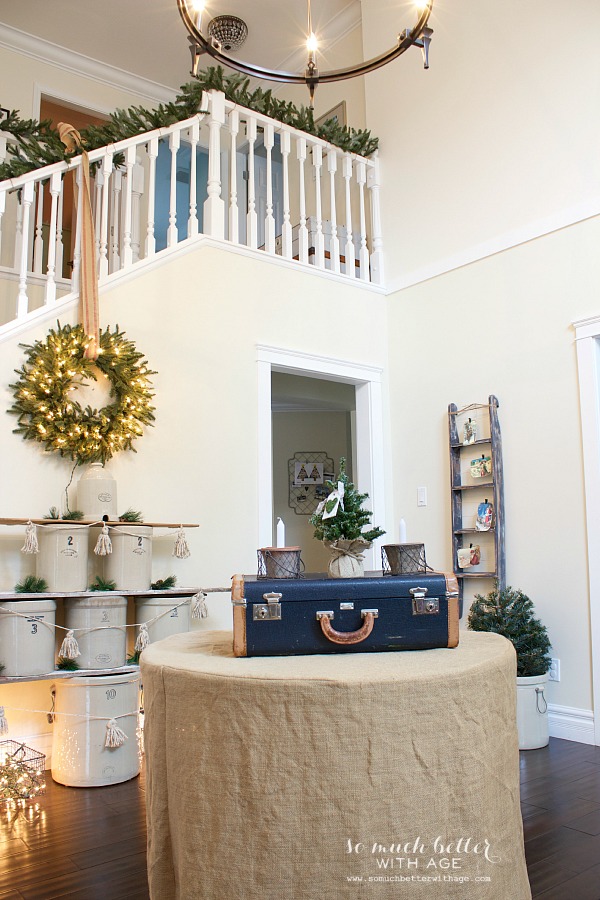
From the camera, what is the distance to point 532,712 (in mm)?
3570

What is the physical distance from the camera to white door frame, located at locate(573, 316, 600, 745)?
3662mm

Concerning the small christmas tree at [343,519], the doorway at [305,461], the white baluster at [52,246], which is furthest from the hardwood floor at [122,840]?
the doorway at [305,461]

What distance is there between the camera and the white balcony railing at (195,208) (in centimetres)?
398

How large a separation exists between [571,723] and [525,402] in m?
1.76

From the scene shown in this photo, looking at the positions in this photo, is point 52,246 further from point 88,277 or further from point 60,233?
point 60,233

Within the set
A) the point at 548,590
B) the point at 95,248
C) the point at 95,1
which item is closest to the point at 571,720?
the point at 548,590

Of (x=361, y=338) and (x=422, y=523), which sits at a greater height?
(x=361, y=338)

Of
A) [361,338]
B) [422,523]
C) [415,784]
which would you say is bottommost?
[415,784]

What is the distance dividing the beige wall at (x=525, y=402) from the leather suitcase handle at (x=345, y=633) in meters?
2.57

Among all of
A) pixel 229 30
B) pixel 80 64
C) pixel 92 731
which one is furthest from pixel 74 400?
pixel 80 64

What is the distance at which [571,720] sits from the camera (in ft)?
12.3

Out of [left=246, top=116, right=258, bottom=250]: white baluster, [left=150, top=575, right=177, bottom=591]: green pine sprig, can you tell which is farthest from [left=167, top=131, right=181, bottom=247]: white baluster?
[left=150, top=575, right=177, bottom=591]: green pine sprig

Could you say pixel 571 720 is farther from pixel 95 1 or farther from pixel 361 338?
pixel 95 1

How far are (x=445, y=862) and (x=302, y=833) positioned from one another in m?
0.26
